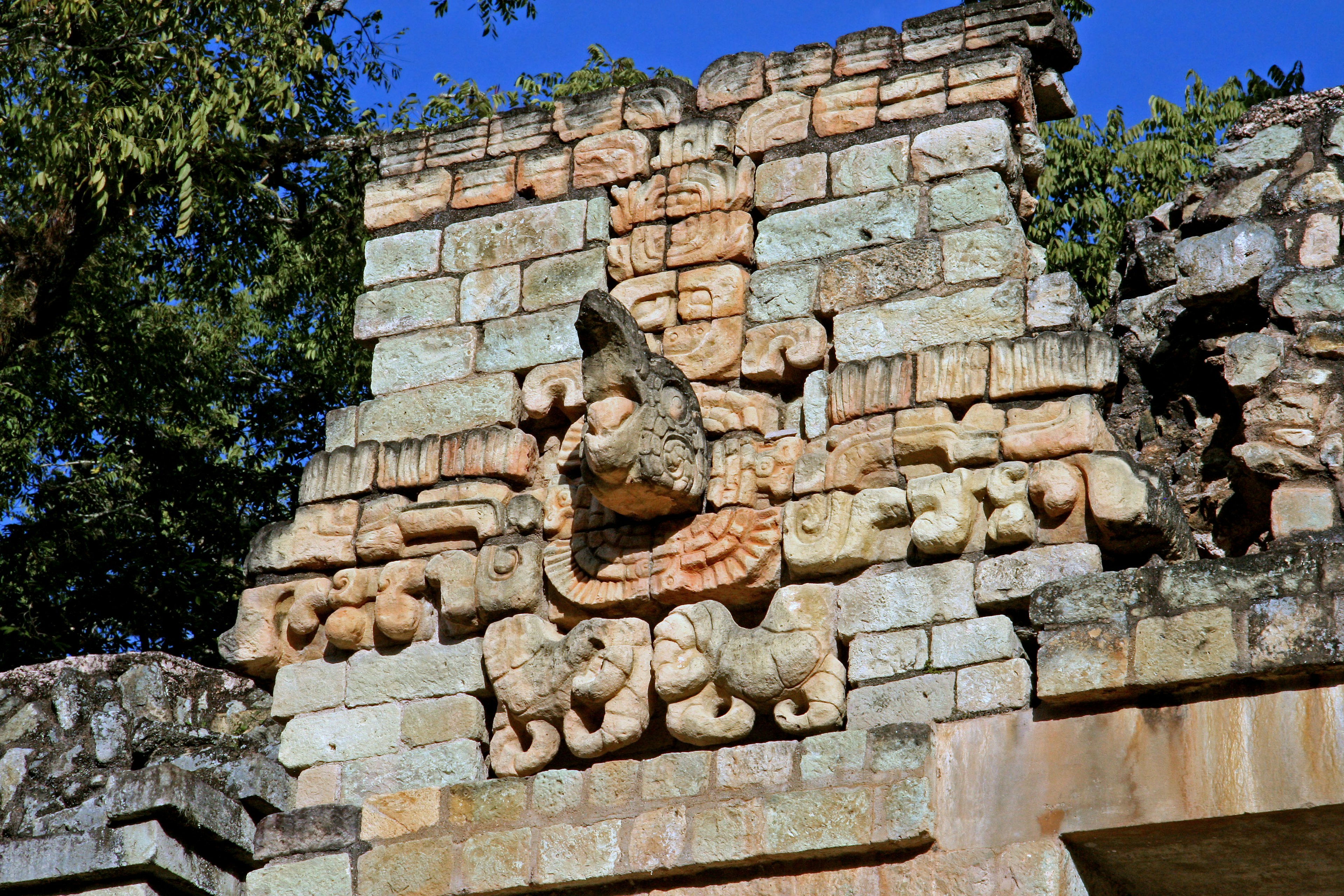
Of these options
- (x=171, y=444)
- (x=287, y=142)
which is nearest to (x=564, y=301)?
(x=287, y=142)

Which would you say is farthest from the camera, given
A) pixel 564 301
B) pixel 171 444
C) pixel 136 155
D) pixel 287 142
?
pixel 171 444

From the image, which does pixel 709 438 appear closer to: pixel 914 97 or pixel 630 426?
pixel 630 426

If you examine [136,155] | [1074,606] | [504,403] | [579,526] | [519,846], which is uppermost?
[136,155]

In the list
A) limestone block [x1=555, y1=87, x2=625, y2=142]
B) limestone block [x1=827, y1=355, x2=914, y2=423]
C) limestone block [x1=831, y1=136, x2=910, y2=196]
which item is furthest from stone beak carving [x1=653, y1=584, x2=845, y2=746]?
limestone block [x1=555, y1=87, x2=625, y2=142]

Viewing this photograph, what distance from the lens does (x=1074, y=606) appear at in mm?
4340

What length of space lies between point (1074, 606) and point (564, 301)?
1931 millimetres

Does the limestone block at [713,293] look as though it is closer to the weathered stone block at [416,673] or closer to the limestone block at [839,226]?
the limestone block at [839,226]

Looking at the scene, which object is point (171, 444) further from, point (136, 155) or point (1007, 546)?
point (1007, 546)

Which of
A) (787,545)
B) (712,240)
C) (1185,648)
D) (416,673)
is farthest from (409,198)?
(1185,648)

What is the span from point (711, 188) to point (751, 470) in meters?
0.98

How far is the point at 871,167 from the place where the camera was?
523 centimetres

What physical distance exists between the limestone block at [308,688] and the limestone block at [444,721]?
25cm

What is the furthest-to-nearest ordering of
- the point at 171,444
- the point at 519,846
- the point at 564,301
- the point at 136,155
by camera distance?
the point at 171,444 < the point at 136,155 < the point at 564,301 < the point at 519,846

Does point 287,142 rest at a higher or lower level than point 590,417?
higher
